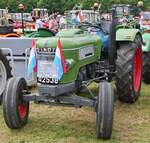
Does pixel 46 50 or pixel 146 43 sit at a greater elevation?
pixel 46 50

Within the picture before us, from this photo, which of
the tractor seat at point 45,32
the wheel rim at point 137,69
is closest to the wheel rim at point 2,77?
the tractor seat at point 45,32

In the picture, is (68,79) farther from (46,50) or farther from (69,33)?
(69,33)

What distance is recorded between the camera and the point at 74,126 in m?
5.71

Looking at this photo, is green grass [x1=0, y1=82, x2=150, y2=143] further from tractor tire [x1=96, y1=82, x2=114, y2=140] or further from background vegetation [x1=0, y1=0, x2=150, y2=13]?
background vegetation [x1=0, y1=0, x2=150, y2=13]

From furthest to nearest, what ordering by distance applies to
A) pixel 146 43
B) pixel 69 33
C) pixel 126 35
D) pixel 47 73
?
1. pixel 146 43
2. pixel 126 35
3. pixel 69 33
4. pixel 47 73

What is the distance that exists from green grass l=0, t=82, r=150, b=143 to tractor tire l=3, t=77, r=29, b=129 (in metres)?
0.14

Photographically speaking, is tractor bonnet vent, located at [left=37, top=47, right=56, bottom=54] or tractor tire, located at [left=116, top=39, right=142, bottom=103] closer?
tractor bonnet vent, located at [left=37, top=47, right=56, bottom=54]

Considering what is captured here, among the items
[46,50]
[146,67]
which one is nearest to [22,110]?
[46,50]

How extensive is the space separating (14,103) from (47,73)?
58 cm

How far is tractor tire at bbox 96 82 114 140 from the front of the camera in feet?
16.7

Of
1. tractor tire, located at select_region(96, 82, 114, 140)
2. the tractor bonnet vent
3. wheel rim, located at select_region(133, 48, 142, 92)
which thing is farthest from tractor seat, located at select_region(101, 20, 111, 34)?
tractor tire, located at select_region(96, 82, 114, 140)

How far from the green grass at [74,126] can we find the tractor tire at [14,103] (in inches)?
5.4

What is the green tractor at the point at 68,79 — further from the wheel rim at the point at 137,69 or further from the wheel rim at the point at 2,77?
the wheel rim at the point at 2,77

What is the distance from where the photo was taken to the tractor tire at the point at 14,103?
5.39 metres
